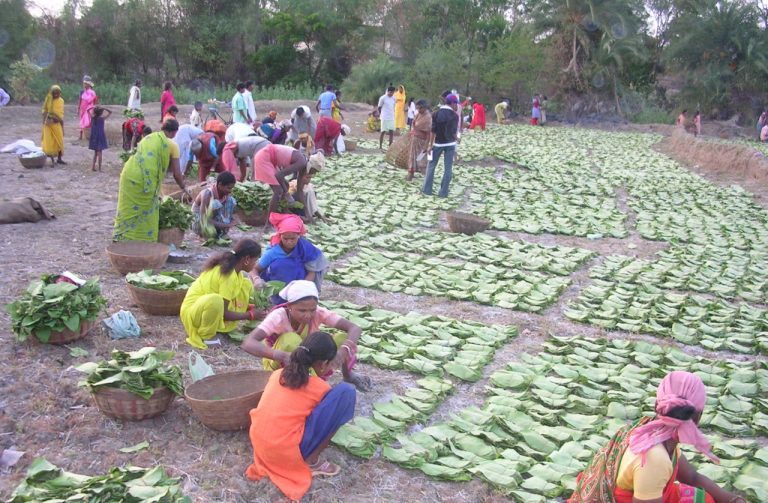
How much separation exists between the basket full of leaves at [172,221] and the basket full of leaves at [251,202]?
1.04 meters

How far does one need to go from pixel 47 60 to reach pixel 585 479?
27567 mm

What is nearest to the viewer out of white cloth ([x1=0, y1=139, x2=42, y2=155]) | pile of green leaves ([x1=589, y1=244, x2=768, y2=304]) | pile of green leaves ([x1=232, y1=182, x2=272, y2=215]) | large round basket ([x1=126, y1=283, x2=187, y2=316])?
large round basket ([x1=126, y1=283, x2=187, y2=316])

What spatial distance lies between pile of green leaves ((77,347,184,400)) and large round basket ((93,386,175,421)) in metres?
0.03

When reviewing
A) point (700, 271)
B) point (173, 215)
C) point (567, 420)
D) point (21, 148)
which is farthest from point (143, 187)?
point (21, 148)

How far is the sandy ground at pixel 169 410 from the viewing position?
11.0 feet

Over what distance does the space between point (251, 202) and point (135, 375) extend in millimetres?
4324

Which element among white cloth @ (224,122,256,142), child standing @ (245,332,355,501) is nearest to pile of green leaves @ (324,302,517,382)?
child standing @ (245,332,355,501)

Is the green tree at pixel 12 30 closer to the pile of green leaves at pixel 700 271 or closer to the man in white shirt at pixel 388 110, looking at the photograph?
the man in white shirt at pixel 388 110

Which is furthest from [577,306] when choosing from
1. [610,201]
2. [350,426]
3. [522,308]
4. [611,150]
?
[611,150]

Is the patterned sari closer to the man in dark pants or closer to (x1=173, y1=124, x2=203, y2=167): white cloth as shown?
(x1=173, y1=124, x2=203, y2=167): white cloth

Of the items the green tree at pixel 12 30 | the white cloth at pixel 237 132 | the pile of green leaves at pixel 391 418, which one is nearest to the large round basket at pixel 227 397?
the pile of green leaves at pixel 391 418

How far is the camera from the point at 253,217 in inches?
312

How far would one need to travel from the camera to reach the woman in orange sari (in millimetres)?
2664

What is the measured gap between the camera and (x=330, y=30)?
102 feet
